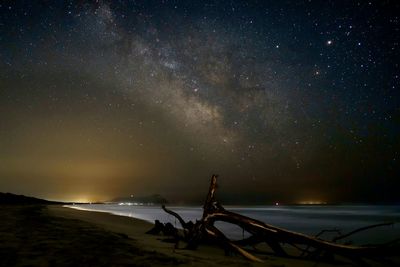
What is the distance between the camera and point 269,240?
586 centimetres

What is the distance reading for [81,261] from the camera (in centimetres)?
394

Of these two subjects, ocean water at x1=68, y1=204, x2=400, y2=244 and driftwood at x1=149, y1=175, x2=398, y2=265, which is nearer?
driftwood at x1=149, y1=175, x2=398, y2=265

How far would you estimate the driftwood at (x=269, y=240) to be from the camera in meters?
4.78

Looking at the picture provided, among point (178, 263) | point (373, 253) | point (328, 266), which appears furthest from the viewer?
point (328, 266)

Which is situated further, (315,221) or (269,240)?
(315,221)

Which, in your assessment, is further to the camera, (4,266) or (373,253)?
(373,253)

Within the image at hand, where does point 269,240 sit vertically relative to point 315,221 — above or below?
above

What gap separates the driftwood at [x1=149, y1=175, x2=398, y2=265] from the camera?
4783 mm

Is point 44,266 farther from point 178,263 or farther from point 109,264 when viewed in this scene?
point 178,263

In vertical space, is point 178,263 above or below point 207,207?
below

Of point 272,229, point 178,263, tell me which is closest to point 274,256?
point 272,229

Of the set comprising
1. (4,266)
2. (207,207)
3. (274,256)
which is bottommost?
(274,256)

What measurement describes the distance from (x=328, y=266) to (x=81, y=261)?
4.03m

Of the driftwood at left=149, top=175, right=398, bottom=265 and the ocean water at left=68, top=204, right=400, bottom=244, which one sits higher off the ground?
the driftwood at left=149, top=175, right=398, bottom=265
